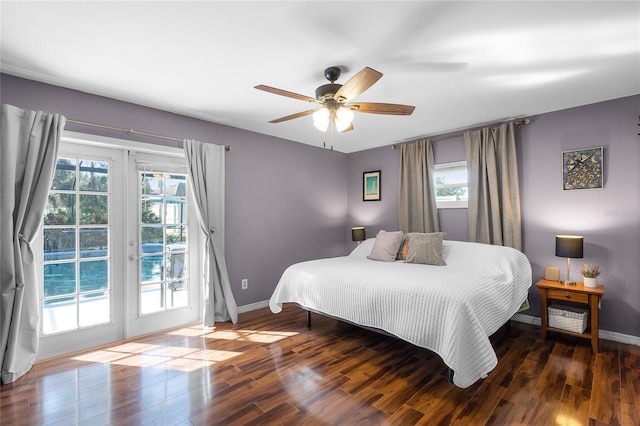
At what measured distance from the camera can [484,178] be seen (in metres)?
3.75

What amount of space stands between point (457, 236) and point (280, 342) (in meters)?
2.67

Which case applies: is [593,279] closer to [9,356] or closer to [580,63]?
[580,63]

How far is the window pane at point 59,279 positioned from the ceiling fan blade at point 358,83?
9.32 feet

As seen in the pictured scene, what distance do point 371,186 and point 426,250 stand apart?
1917 mm

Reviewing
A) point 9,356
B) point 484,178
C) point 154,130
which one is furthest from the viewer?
point 484,178

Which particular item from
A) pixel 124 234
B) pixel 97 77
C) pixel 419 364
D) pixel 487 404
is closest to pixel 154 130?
pixel 97 77

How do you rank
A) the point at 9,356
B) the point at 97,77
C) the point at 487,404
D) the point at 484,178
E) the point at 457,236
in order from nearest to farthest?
the point at 487,404 < the point at 9,356 < the point at 97,77 < the point at 484,178 < the point at 457,236

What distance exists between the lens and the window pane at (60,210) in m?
2.72

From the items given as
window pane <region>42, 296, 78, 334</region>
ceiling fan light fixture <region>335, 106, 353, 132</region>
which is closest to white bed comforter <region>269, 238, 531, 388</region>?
ceiling fan light fixture <region>335, 106, 353, 132</region>

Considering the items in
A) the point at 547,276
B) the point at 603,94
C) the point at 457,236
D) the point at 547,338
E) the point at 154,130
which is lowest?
the point at 547,338

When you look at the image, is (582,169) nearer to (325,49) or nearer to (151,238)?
(325,49)

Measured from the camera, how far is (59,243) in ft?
9.09

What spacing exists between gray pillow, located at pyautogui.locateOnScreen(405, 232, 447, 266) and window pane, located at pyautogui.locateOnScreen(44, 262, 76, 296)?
3363 millimetres

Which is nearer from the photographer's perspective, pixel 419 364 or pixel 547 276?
pixel 419 364
